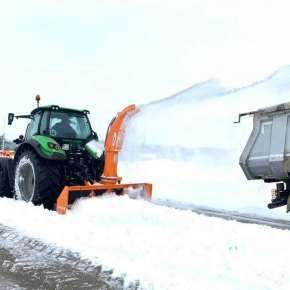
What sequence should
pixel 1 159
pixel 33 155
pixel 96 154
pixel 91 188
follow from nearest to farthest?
1. pixel 91 188
2. pixel 33 155
3. pixel 96 154
4. pixel 1 159

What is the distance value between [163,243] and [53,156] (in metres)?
3.26

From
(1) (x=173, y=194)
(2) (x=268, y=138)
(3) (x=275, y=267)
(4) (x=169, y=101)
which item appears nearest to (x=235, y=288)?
(3) (x=275, y=267)

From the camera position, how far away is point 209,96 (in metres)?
11.4

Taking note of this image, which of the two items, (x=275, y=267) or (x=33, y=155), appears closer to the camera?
(x=275, y=267)

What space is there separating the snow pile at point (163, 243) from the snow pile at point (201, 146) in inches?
80.5

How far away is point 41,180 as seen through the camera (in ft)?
26.6

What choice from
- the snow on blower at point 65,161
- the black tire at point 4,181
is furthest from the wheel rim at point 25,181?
the black tire at point 4,181

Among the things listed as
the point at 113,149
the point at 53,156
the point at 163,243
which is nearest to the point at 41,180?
the point at 53,156

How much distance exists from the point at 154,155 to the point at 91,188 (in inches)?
305

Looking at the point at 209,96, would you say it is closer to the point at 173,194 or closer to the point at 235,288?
the point at 173,194

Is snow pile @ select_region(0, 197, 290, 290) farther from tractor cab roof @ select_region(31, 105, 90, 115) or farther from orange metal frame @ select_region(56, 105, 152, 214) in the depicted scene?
tractor cab roof @ select_region(31, 105, 90, 115)

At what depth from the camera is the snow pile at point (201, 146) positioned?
36.5 ft

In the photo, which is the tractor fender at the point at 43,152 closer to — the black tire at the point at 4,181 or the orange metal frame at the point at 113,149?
the orange metal frame at the point at 113,149

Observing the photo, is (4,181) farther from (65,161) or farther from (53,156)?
(53,156)
